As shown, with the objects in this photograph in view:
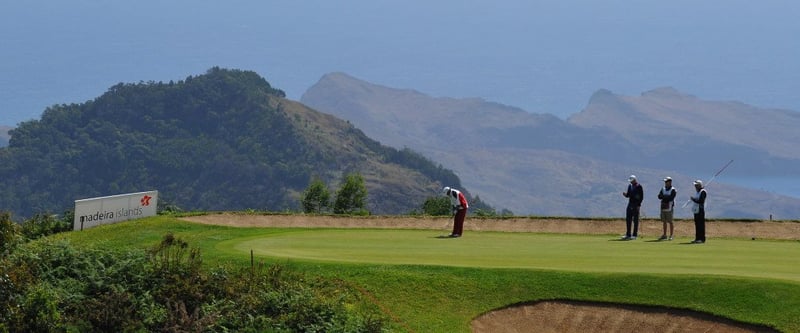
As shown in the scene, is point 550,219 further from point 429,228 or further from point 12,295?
point 12,295

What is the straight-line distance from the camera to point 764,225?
45.6 meters

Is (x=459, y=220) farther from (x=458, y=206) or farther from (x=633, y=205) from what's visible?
(x=633, y=205)

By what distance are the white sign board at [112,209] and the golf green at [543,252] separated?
6.87 m

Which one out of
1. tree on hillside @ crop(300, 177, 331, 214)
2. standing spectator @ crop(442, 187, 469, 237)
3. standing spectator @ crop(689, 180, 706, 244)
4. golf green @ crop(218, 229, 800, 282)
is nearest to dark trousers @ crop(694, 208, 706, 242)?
standing spectator @ crop(689, 180, 706, 244)

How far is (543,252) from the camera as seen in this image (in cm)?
3444

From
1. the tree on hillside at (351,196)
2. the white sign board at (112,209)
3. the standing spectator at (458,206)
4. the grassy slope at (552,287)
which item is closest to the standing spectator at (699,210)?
the grassy slope at (552,287)

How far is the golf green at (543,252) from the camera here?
3092 centimetres

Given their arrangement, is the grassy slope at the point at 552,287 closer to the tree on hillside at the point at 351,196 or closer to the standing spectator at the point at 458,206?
the standing spectator at the point at 458,206

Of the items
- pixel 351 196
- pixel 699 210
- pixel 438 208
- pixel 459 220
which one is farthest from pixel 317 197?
pixel 699 210

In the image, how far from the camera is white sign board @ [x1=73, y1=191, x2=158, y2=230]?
Result: 43.9 m

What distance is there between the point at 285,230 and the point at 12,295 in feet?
61.6

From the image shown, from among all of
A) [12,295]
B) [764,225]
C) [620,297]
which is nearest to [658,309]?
[620,297]

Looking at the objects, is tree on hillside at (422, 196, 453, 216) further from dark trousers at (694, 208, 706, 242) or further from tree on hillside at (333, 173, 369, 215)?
dark trousers at (694, 208, 706, 242)

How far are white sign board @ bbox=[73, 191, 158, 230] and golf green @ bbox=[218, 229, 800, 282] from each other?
6.87 metres
